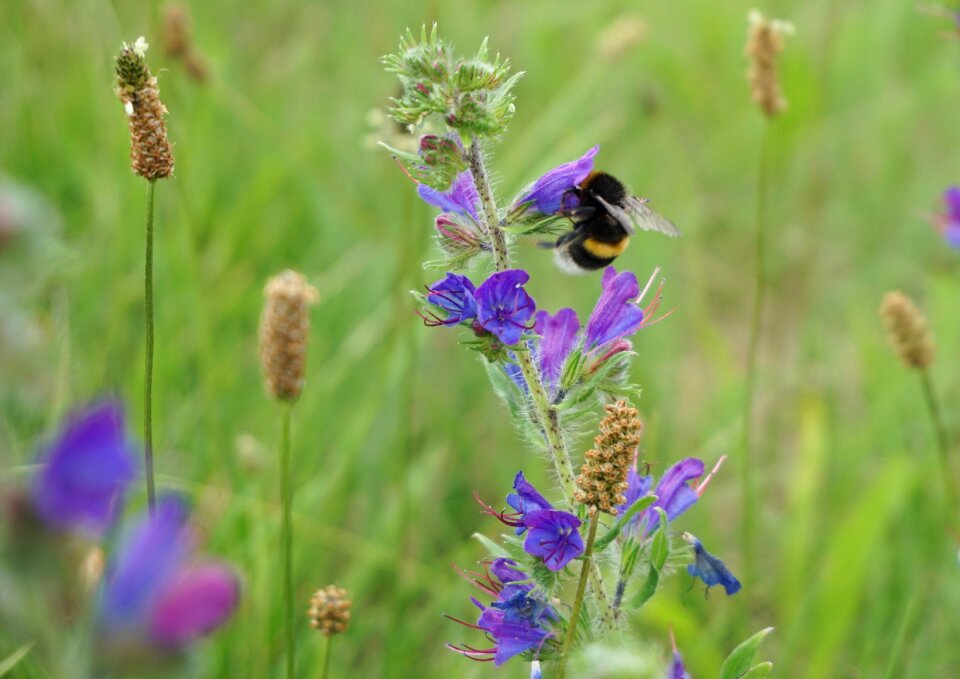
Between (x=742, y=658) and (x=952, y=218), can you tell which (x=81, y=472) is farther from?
(x=952, y=218)

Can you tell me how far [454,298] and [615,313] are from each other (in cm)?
29

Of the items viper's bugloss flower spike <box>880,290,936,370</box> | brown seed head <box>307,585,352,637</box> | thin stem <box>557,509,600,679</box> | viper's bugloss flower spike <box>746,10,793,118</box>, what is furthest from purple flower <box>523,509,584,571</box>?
viper's bugloss flower spike <box>746,10,793,118</box>

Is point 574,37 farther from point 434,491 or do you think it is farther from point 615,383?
point 615,383

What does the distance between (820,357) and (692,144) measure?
5.56 ft

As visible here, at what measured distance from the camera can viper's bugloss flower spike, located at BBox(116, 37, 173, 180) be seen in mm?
1675

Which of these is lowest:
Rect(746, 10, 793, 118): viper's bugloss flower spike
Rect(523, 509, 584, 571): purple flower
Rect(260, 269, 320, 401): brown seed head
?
Rect(523, 509, 584, 571): purple flower

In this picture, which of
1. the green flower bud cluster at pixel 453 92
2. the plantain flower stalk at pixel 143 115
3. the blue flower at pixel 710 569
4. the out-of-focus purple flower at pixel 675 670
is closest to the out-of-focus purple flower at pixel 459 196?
the green flower bud cluster at pixel 453 92

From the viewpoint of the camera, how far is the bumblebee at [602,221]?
93.7 inches

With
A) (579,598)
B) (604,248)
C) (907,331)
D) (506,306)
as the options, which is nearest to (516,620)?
(579,598)

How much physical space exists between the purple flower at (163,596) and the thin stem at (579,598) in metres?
0.80

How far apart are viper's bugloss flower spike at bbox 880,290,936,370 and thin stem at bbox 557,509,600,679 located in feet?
4.70

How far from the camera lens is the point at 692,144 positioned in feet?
18.9

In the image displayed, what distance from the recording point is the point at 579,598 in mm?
1669

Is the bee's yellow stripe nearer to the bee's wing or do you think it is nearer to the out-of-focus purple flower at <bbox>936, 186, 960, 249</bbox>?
the bee's wing
